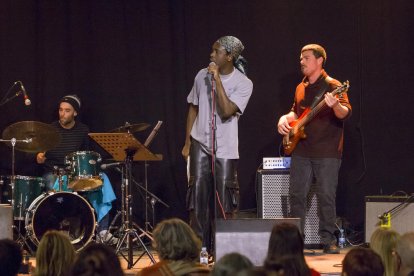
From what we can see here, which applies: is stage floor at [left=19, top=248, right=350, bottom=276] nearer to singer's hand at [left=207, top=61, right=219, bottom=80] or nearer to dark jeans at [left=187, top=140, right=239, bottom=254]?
dark jeans at [left=187, top=140, right=239, bottom=254]

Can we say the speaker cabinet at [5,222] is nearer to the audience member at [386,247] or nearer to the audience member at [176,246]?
the audience member at [176,246]

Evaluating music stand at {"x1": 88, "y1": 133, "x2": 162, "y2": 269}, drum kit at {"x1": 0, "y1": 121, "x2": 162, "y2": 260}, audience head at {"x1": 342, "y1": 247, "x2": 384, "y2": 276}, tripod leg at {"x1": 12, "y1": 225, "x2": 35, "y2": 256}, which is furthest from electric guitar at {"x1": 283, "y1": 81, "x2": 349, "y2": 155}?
audience head at {"x1": 342, "y1": 247, "x2": 384, "y2": 276}

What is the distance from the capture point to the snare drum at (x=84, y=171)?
9.43m

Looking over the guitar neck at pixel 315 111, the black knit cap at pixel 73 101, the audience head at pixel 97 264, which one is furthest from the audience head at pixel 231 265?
the black knit cap at pixel 73 101

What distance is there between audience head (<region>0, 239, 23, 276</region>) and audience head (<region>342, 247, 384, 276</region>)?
1732mm

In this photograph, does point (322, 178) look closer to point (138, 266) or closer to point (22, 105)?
point (138, 266)

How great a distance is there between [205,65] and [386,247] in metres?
5.69

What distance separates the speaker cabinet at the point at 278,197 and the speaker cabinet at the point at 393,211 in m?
0.60

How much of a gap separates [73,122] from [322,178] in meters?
3.25

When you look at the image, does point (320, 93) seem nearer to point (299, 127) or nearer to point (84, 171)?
point (299, 127)

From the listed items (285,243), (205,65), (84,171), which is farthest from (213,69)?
(285,243)

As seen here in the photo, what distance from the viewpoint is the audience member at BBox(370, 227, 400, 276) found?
4812 millimetres

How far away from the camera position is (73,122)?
10.1 m

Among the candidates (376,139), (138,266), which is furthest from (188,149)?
(376,139)
